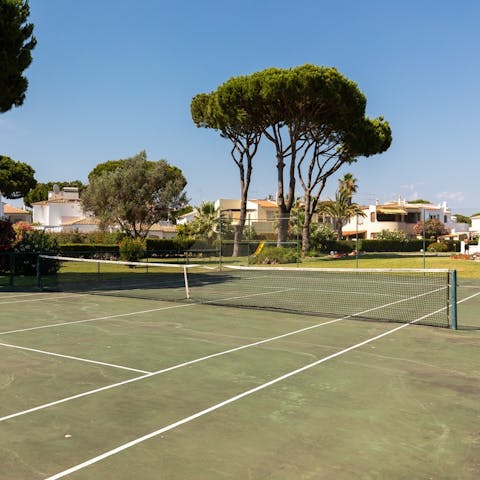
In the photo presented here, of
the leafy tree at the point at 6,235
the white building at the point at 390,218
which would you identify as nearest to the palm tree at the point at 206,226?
the leafy tree at the point at 6,235

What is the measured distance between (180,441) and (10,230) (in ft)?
76.2

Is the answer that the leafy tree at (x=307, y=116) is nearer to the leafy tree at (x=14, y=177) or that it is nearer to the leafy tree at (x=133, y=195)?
the leafy tree at (x=133, y=195)

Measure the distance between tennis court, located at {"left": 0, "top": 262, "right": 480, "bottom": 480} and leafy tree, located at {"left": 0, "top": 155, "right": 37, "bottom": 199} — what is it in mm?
69653

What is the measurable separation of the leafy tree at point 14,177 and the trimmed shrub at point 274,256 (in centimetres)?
5109

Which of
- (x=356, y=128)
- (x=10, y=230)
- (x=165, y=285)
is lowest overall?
(x=165, y=285)

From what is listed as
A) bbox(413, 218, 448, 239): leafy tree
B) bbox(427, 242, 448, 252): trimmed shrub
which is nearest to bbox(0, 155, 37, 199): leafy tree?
bbox(427, 242, 448, 252): trimmed shrub

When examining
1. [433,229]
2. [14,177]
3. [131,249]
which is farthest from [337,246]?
[14,177]

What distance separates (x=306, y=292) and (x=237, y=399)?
1425cm

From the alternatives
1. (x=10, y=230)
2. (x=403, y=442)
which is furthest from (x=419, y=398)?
(x=10, y=230)

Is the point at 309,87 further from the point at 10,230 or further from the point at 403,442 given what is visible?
the point at 403,442

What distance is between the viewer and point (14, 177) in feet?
256

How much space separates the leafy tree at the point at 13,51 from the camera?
2262 centimetres

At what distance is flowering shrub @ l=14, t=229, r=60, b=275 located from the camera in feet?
87.9

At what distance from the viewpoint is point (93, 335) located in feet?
36.4
